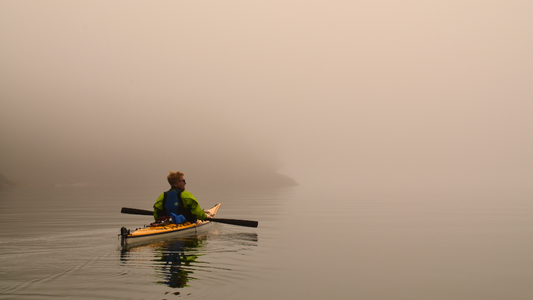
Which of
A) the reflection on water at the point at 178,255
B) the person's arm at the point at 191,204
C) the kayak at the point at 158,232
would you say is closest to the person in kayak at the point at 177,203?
the person's arm at the point at 191,204

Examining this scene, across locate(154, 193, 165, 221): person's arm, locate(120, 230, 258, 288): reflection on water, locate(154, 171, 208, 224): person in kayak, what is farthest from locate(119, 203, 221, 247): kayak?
locate(154, 193, 165, 221): person's arm

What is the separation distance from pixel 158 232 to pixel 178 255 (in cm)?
192

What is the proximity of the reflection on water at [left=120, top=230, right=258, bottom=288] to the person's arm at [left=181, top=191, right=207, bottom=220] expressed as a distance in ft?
2.94

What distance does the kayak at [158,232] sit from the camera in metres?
12.0

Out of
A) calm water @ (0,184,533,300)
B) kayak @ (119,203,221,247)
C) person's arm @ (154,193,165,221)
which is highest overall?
person's arm @ (154,193,165,221)

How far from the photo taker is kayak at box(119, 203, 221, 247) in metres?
12.0

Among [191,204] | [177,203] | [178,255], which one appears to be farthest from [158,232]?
[178,255]

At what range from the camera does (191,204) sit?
14133mm

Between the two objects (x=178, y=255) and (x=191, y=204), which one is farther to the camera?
(x=191, y=204)

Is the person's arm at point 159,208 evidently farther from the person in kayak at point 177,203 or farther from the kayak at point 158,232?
the kayak at point 158,232

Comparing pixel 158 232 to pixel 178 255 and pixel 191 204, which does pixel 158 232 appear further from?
pixel 178 255

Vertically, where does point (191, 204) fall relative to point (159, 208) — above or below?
above

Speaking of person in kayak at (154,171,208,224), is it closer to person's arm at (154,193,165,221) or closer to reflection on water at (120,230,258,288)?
person's arm at (154,193,165,221)

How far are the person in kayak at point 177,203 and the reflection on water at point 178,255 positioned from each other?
2.82ft
